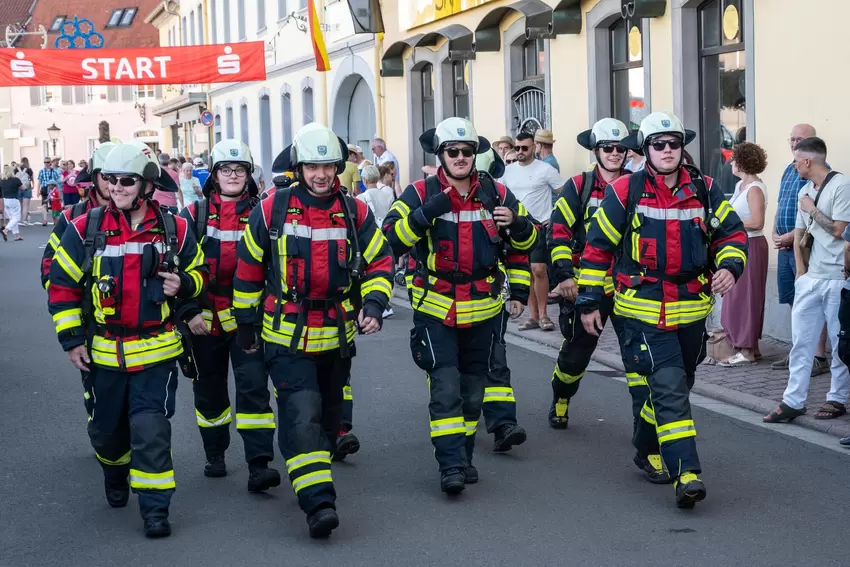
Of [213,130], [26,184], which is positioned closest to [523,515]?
[26,184]

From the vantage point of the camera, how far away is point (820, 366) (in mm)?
9617

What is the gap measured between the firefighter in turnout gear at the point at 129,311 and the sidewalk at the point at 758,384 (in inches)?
159

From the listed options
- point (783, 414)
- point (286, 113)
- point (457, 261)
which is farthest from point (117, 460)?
point (286, 113)

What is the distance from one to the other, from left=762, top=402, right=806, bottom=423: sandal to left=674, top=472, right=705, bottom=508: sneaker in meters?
2.22

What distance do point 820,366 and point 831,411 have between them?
1686 mm

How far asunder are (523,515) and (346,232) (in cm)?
155

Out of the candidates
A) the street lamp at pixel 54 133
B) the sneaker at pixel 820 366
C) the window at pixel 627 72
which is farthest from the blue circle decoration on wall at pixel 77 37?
the sneaker at pixel 820 366

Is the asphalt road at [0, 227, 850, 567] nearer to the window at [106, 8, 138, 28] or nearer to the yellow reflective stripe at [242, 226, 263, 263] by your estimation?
the yellow reflective stripe at [242, 226, 263, 263]

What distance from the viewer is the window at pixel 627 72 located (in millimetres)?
14695

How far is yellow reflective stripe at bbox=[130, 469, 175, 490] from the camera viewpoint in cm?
575

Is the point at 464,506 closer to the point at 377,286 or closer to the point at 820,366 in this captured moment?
the point at 377,286

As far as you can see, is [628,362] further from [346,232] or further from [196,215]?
[196,215]

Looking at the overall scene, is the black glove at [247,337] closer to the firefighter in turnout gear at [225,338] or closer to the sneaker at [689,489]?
the firefighter in turnout gear at [225,338]

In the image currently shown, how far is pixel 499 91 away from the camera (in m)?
18.8
